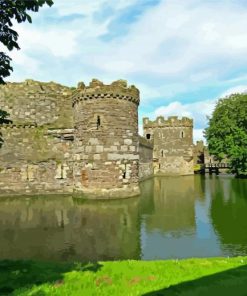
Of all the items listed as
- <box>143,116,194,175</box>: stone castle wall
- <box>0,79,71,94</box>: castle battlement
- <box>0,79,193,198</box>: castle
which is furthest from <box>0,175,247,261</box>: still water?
<box>143,116,194,175</box>: stone castle wall

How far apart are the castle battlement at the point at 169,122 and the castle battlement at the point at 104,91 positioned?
25.7 meters

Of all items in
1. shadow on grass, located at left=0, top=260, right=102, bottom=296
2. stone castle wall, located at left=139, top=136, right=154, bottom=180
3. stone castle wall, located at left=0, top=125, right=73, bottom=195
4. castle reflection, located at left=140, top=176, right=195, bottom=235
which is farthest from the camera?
stone castle wall, located at left=139, top=136, right=154, bottom=180

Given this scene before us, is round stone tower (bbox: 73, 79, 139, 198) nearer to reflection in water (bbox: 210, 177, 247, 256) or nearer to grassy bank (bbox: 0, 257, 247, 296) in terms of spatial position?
reflection in water (bbox: 210, 177, 247, 256)

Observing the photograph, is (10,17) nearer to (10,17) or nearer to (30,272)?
(10,17)

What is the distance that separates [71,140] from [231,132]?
926 inches

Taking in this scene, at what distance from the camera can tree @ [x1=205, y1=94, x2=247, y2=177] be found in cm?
3912

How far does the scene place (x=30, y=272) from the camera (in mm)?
7910

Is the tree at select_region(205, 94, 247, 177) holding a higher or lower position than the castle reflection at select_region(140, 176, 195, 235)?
higher

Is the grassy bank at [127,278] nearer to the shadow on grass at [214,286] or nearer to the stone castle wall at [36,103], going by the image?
the shadow on grass at [214,286]

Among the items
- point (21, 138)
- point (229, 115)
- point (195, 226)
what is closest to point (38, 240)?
point (195, 226)

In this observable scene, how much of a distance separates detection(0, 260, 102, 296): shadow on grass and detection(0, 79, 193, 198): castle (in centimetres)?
1345

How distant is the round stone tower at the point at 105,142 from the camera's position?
22328 millimetres

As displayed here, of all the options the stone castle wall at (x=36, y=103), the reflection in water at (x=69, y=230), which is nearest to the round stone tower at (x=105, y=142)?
the reflection in water at (x=69, y=230)

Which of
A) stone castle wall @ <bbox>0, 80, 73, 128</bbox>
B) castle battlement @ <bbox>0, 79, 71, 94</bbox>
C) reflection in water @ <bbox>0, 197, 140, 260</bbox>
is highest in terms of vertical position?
castle battlement @ <bbox>0, 79, 71, 94</bbox>
